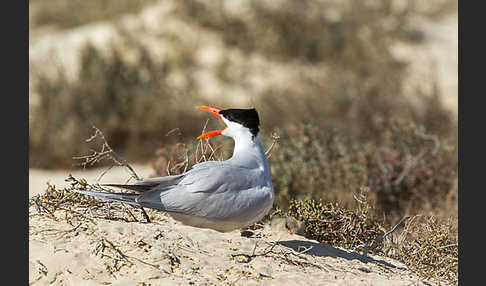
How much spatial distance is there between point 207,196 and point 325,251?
91cm

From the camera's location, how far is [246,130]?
4039 millimetres

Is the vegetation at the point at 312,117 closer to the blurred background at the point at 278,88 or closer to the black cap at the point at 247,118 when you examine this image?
the blurred background at the point at 278,88

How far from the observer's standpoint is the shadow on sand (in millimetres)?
3918

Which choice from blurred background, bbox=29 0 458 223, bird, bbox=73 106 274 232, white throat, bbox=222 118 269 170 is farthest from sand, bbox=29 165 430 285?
blurred background, bbox=29 0 458 223

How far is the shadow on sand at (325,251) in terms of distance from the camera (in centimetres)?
392

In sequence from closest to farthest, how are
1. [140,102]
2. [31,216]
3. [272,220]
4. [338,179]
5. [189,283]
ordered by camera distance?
[189,283] < [31,216] < [272,220] < [338,179] < [140,102]

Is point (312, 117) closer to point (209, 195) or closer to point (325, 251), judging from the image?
point (325, 251)

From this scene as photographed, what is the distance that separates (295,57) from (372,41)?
1817mm

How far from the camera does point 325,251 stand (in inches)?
157

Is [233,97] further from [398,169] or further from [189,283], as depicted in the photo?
[189,283]

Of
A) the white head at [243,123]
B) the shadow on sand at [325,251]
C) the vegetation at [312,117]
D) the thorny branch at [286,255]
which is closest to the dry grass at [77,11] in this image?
the vegetation at [312,117]

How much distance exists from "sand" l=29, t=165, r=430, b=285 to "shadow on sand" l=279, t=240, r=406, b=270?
1 cm

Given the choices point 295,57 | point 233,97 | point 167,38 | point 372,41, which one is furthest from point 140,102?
point 372,41

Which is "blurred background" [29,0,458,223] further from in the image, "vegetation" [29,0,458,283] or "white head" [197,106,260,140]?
"white head" [197,106,260,140]
